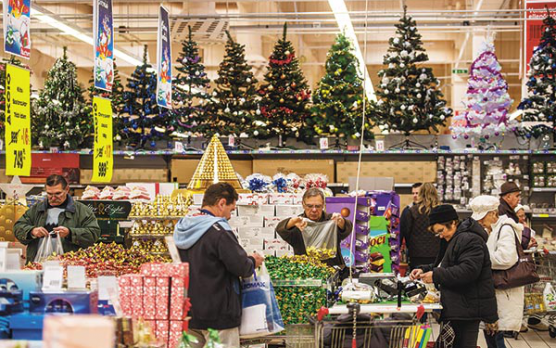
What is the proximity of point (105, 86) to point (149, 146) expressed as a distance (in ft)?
16.3

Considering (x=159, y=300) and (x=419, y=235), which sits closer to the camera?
(x=159, y=300)

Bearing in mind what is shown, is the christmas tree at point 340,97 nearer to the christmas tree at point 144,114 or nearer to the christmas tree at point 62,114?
the christmas tree at point 144,114

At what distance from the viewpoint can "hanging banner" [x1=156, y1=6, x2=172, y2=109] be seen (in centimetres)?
1083

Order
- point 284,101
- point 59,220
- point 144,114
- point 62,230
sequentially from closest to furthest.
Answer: point 62,230, point 59,220, point 284,101, point 144,114

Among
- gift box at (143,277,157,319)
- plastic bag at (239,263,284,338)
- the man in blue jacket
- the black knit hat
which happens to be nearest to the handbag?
the black knit hat

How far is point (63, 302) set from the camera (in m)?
3.28

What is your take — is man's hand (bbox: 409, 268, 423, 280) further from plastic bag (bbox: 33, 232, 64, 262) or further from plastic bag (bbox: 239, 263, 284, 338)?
plastic bag (bbox: 33, 232, 64, 262)

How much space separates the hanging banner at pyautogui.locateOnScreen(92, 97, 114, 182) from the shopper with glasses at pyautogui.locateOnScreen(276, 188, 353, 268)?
416cm

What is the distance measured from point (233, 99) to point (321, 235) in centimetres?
810

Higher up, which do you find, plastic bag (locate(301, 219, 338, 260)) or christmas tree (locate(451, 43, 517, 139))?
christmas tree (locate(451, 43, 517, 139))

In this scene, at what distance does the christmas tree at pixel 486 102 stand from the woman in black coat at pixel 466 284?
778 cm

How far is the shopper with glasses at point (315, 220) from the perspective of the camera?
6.34 m

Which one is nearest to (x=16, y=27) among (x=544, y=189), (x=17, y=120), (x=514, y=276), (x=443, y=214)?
(x=17, y=120)

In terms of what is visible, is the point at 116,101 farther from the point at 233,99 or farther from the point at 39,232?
the point at 39,232
